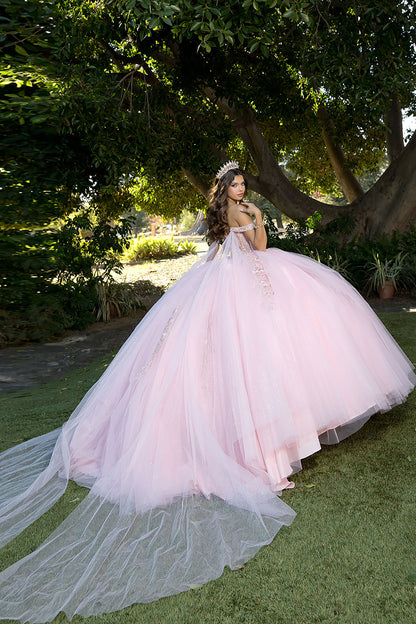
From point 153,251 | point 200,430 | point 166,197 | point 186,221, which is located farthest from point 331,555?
point 186,221

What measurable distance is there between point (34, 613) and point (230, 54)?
9.71 meters

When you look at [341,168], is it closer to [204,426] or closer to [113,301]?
[113,301]

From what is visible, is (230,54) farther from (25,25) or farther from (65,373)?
(65,373)

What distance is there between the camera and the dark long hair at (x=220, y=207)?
3801 millimetres

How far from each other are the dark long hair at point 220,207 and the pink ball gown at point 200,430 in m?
0.13

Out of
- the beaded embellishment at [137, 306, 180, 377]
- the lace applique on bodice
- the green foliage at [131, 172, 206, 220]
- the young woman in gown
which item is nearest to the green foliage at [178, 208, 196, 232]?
the green foliage at [131, 172, 206, 220]

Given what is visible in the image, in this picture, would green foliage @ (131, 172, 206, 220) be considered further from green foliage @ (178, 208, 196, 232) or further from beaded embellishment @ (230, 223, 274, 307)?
green foliage @ (178, 208, 196, 232)

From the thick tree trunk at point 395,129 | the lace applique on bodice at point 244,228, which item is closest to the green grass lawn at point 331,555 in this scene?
the lace applique on bodice at point 244,228

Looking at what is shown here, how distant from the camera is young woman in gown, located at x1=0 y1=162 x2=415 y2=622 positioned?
2412 millimetres

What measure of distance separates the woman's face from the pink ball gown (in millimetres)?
287

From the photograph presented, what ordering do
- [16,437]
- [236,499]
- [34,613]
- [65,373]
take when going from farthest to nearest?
[65,373], [16,437], [236,499], [34,613]

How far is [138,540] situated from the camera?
2580 millimetres

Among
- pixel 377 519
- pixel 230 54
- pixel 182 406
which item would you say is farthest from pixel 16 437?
pixel 230 54

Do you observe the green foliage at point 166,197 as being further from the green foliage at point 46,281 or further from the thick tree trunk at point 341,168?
the thick tree trunk at point 341,168
